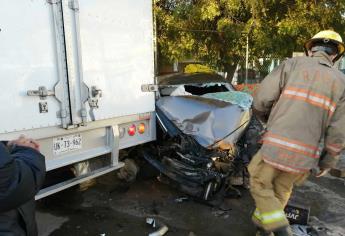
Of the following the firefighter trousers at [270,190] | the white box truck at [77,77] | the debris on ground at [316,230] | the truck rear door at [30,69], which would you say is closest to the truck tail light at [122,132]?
the white box truck at [77,77]

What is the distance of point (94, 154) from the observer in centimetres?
384

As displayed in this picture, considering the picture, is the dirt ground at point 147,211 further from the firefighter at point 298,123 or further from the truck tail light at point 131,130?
the truck tail light at point 131,130

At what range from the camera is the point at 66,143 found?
3541mm

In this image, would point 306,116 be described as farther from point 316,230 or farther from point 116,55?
point 116,55

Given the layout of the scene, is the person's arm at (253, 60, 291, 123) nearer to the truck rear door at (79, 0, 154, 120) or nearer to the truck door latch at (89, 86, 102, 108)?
the truck rear door at (79, 0, 154, 120)

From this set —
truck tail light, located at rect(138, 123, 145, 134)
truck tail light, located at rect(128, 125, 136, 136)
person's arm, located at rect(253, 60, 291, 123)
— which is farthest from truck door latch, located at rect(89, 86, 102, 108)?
person's arm, located at rect(253, 60, 291, 123)

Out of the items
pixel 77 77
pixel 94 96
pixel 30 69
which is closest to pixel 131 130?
pixel 94 96

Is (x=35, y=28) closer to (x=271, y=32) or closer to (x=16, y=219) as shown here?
(x=16, y=219)

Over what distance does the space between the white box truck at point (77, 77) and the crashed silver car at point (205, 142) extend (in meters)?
0.30

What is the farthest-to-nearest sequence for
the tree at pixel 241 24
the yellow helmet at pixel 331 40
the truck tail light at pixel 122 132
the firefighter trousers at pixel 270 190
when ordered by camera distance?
the tree at pixel 241 24
the truck tail light at pixel 122 132
the yellow helmet at pixel 331 40
the firefighter trousers at pixel 270 190

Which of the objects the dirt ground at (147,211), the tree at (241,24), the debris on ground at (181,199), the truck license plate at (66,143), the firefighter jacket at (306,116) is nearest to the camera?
the firefighter jacket at (306,116)

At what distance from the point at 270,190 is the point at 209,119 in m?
1.26

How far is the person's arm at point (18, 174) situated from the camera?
5.35ft

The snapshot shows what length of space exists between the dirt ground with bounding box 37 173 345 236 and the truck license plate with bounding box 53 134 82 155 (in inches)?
35.4
